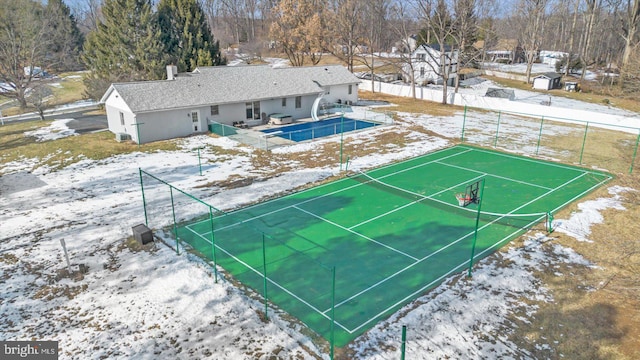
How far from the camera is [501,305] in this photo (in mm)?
11320

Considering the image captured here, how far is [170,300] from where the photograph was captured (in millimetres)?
11469

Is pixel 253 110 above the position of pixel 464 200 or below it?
above

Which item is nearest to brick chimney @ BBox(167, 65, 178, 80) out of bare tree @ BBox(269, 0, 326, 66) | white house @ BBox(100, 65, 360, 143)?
white house @ BBox(100, 65, 360, 143)

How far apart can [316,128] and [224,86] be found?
7.91 meters

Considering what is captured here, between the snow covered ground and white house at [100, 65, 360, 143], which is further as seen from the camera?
white house at [100, 65, 360, 143]

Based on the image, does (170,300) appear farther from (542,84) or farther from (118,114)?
(542,84)

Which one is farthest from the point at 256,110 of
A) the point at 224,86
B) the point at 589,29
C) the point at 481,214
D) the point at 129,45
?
the point at 589,29

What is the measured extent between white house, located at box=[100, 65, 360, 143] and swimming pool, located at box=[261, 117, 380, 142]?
230cm

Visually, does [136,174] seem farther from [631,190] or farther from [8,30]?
[8,30]

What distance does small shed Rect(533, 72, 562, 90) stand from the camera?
164ft

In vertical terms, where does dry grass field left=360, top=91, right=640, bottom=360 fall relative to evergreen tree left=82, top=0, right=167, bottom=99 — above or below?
below

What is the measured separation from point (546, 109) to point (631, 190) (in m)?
17.7

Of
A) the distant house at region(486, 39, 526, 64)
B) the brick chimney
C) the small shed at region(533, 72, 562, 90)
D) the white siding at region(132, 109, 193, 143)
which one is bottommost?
the white siding at region(132, 109, 193, 143)

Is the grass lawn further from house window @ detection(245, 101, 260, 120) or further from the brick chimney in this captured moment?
house window @ detection(245, 101, 260, 120)
